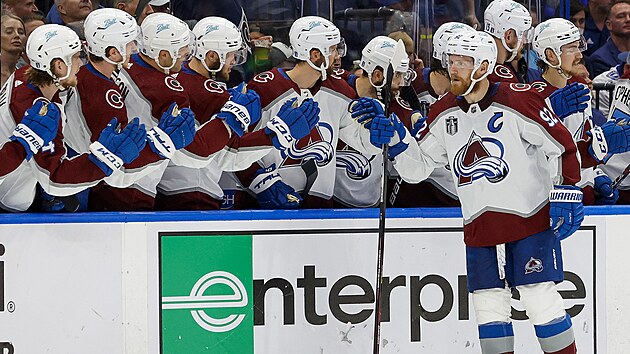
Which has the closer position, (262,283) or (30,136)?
(30,136)

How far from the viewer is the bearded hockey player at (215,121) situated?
4.11m

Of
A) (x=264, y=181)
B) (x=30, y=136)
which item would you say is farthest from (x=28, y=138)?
(x=264, y=181)

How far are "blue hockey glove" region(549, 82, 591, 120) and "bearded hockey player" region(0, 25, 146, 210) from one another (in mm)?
A: 1520

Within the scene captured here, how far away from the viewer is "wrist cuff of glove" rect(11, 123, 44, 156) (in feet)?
12.6

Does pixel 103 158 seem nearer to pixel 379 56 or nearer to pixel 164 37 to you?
pixel 164 37

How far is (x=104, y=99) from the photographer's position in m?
4.14

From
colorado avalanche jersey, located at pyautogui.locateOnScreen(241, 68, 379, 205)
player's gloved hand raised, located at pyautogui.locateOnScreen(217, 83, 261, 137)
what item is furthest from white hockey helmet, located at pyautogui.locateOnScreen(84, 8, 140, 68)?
colorado avalanche jersey, located at pyautogui.locateOnScreen(241, 68, 379, 205)

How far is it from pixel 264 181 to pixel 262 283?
45 centimetres

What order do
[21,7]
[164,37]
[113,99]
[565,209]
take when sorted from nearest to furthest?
[565,209] → [113,99] → [164,37] → [21,7]

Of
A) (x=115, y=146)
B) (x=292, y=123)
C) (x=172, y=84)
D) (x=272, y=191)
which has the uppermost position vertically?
(x=172, y=84)

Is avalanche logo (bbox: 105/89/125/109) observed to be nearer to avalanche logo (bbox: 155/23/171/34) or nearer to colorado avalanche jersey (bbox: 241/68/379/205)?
avalanche logo (bbox: 155/23/171/34)

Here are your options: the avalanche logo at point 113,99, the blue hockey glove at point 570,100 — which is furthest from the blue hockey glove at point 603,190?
the avalanche logo at point 113,99

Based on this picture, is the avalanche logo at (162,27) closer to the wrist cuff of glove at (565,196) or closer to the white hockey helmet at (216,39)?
the white hockey helmet at (216,39)

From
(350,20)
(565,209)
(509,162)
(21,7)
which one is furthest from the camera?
(350,20)
